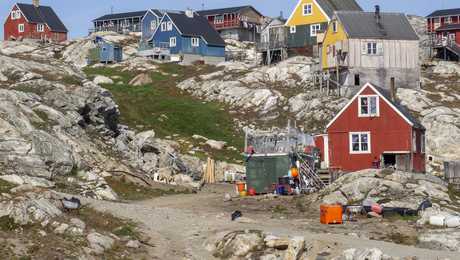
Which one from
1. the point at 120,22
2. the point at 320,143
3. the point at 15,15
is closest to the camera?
the point at 320,143

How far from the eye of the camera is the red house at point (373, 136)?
60.0 meters

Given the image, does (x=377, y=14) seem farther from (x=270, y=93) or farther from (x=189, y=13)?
(x=189, y=13)

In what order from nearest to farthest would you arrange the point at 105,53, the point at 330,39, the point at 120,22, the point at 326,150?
the point at 326,150, the point at 330,39, the point at 105,53, the point at 120,22

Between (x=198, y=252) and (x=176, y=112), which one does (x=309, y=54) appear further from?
Answer: (x=198, y=252)

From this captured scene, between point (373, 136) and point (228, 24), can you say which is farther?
point (228, 24)

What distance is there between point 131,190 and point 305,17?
5196 centimetres

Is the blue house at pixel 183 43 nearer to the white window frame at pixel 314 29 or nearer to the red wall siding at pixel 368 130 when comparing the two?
the white window frame at pixel 314 29

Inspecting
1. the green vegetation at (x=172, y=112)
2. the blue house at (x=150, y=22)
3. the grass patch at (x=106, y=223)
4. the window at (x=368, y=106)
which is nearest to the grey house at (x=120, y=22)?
the blue house at (x=150, y=22)

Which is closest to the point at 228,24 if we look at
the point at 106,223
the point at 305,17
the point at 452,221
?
the point at 305,17

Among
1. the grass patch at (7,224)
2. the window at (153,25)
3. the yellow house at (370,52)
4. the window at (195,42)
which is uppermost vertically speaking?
the window at (153,25)

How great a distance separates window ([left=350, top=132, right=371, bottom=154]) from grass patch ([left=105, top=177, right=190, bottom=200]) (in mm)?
12178

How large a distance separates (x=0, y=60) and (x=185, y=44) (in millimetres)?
45490

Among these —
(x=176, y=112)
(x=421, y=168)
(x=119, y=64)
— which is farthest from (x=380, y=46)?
(x=119, y=64)

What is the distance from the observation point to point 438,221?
43.2 m
